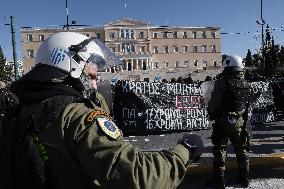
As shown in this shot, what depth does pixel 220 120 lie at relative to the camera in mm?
5184

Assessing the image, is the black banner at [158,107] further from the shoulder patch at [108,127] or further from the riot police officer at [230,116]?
the shoulder patch at [108,127]

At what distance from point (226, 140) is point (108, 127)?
375cm

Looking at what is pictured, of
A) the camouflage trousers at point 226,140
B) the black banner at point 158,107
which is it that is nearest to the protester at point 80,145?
the camouflage trousers at point 226,140

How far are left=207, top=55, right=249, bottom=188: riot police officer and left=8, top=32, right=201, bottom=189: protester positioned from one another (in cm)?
329

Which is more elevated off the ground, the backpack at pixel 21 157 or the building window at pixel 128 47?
the building window at pixel 128 47

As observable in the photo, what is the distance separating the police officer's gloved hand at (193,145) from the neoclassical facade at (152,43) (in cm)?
8897

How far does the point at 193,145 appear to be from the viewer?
2.02 m

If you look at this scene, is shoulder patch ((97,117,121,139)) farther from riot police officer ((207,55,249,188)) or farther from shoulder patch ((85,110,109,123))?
riot police officer ((207,55,249,188))

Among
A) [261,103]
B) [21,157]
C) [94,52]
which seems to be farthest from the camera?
[261,103]

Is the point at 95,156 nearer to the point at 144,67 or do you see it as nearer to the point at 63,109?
the point at 63,109

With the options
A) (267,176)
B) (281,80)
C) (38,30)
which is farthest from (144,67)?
(267,176)

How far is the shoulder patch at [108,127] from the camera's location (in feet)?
5.45

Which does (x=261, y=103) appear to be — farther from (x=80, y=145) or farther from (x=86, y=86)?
(x=80, y=145)

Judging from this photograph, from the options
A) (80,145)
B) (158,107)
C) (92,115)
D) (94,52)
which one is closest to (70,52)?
(94,52)
